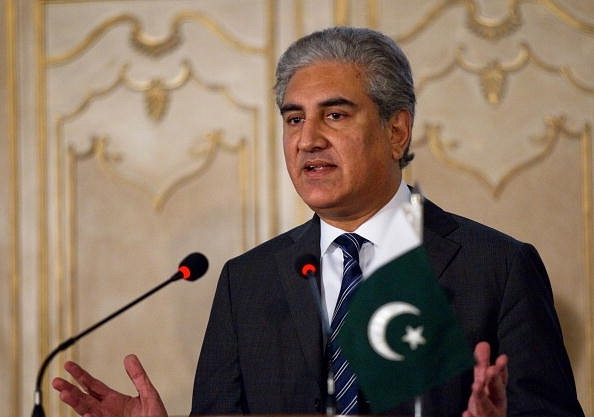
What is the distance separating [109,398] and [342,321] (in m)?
0.52

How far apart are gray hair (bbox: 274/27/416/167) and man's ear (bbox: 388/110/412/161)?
21 mm

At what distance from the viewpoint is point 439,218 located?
2.56 m

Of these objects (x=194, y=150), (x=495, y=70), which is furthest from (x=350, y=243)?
(x=194, y=150)

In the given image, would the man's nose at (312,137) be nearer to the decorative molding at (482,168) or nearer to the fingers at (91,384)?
the fingers at (91,384)

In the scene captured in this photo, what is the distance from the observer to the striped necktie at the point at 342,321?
230 cm

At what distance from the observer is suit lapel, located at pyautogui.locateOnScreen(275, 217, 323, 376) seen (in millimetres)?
2428

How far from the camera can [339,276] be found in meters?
2.50

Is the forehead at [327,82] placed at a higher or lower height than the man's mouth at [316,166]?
higher

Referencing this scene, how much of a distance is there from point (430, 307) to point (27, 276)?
107 inches

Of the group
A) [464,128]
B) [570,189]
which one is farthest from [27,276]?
[570,189]

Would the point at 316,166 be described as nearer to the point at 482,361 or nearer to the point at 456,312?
the point at 456,312

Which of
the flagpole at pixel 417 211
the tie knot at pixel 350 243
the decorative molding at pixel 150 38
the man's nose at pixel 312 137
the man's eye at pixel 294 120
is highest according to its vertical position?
the decorative molding at pixel 150 38

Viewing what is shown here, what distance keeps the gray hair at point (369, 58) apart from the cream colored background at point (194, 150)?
1.37m

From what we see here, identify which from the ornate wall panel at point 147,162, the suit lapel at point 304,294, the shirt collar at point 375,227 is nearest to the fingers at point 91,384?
the suit lapel at point 304,294
